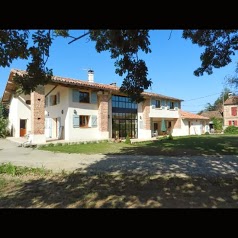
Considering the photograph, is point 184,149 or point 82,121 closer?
point 184,149

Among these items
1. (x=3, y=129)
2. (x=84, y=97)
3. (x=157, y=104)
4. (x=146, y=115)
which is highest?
(x=157, y=104)

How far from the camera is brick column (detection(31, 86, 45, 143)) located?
20000 mm

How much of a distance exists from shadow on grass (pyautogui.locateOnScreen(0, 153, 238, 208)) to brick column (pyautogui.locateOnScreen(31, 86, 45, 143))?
12.3 m

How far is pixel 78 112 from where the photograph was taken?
75.2ft

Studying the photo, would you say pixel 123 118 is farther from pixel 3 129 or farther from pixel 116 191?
pixel 116 191

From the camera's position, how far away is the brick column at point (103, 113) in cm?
2439

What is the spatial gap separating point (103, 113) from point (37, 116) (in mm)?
6621

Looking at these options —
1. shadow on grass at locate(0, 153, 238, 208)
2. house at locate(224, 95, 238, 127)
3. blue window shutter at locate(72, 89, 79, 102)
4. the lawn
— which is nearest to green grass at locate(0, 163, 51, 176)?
the lawn

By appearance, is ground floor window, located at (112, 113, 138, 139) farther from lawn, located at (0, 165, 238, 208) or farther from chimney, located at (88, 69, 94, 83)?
lawn, located at (0, 165, 238, 208)

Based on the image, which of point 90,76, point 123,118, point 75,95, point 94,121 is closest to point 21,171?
point 75,95

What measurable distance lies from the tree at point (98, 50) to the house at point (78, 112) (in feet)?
40.2
